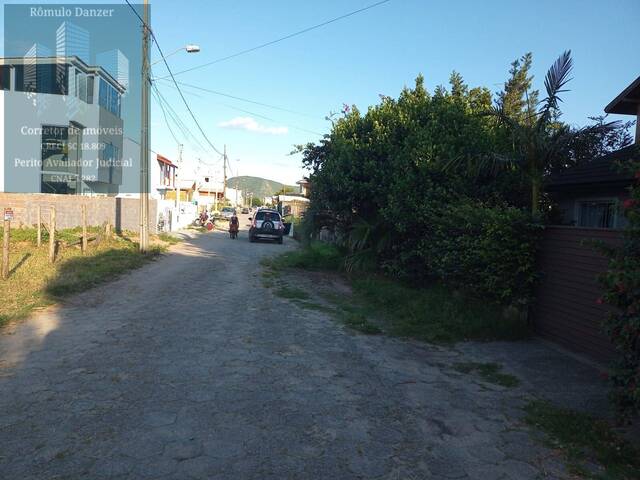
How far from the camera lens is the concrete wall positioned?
80.1 feet

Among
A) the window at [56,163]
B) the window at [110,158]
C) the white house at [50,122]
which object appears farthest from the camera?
the window at [110,158]

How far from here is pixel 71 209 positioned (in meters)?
25.1

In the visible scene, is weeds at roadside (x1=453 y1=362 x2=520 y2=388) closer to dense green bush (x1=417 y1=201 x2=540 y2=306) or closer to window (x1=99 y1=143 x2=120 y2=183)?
dense green bush (x1=417 y1=201 x2=540 y2=306)

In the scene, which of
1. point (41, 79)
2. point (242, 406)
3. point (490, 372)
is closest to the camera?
point (242, 406)

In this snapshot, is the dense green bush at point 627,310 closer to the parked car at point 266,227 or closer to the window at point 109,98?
the parked car at point 266,227

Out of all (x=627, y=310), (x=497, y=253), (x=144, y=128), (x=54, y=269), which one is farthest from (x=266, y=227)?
(x=627, y=310)

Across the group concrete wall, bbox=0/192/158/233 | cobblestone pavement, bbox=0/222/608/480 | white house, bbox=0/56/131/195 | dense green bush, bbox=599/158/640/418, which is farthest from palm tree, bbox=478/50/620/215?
white house, bbox=0/56/131/195

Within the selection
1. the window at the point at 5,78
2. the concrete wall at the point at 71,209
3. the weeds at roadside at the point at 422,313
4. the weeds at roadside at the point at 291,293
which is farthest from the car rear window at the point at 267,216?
the weeds at roadside at the point at 291,293

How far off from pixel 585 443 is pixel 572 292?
3486 millimetres

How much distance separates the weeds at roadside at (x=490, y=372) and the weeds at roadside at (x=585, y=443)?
80 centimetres

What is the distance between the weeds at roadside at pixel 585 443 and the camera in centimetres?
380

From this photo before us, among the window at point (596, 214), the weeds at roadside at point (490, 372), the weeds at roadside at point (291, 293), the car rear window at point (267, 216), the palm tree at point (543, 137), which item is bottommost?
the weeds at roadside at point (490, 372)

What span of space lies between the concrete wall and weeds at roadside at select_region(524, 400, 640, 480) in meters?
24.1

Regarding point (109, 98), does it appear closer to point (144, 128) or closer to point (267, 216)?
point (267, 216)
